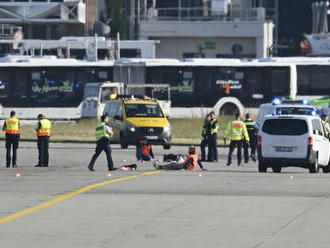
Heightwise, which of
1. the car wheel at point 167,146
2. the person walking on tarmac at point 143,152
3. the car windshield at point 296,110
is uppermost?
the car windshield at point 296,110

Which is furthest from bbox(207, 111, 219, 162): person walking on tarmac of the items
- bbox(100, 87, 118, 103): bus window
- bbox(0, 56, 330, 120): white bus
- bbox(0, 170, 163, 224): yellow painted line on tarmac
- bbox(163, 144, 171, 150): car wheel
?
bbox(0, 56, 330, 120): white bus

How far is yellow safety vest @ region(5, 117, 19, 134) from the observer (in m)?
34.0

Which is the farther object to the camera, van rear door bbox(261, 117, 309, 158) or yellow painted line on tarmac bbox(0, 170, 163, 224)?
van rear door bbox(261, 117, 309, 158)

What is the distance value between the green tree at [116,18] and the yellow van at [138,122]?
124 feet

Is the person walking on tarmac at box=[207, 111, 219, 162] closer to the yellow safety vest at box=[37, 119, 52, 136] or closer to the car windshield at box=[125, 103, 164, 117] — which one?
the yellow safety vest at box=[37, 119, 52, 136]

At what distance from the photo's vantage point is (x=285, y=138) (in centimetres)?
3050

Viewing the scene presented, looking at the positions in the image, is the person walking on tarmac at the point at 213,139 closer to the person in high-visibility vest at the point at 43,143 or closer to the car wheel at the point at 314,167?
the person in high-visibility vest at the point at 43,143

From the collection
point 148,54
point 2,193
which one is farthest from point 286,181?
point 148,54

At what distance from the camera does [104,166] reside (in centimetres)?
3409

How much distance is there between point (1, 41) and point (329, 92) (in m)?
20.9

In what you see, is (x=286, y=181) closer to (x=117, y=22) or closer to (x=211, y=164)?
(x=211, y=164)

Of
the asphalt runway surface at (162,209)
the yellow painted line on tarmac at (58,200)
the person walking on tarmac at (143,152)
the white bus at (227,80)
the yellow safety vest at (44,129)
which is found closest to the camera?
the asphalt runway surface at (162,209)

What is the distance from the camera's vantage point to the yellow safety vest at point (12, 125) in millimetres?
34031

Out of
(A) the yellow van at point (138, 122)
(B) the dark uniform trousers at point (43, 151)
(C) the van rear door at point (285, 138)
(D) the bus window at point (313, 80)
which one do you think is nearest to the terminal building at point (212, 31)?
(D) the bus window at point (313, 80)
